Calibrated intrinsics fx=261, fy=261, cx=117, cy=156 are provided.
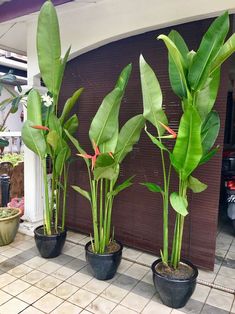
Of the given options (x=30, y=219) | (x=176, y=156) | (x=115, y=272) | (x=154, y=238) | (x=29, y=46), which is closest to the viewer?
(x=176, y=156)

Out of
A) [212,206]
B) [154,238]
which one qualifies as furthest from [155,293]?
[212,206]

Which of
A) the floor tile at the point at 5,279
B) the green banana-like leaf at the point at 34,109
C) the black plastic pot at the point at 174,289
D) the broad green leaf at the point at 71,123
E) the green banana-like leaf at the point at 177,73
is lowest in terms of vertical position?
the floor tile at the point at 5,279

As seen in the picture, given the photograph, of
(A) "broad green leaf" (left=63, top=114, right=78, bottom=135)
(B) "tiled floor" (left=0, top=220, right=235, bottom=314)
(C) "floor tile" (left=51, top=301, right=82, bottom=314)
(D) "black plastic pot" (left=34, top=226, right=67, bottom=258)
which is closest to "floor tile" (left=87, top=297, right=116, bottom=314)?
(B) "tiled floor" (left=0, top=220, right=235, bottom=314)

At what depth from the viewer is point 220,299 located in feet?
7.72

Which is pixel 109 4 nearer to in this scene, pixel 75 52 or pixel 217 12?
pixel 75 52

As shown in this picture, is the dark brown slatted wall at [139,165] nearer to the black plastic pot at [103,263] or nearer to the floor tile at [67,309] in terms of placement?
the black plastic pot at [103,263]

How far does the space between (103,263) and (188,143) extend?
145cm


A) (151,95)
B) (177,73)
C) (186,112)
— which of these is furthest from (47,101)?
(186,112)

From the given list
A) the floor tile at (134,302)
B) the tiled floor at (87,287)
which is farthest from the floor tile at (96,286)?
the floor tile at (134,302)

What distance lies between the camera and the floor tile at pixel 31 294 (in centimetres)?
231

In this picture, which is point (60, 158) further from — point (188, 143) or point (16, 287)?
point (188, 143)

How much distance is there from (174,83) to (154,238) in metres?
1.86

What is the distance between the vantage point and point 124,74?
2398mm

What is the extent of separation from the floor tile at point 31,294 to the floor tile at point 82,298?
0.29 metres
